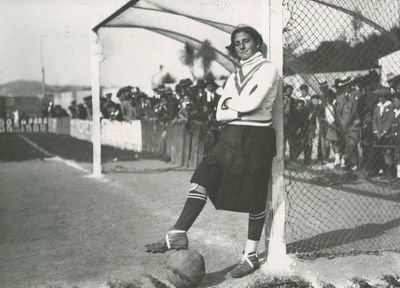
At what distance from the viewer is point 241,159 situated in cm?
399

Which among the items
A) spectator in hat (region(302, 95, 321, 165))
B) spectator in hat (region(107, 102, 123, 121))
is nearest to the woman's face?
spectator in hat (region(302, 95, 321, 165))

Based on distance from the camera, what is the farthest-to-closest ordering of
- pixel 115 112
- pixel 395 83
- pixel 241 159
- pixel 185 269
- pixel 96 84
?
pixel 115 112
pixel 96 84
pixel 395 83
pixel 241 159
pixel 185 269

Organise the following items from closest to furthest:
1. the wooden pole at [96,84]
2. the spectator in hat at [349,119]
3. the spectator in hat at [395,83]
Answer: the spectator in hat at [395,83] < the spectator in hat at [349,119] < the wooden pole at [96,84]

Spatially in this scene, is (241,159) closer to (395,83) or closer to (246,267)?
(246,267)

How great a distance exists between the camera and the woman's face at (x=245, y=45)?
13.3ft

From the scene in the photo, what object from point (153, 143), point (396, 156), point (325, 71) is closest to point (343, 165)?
point (396, 156)

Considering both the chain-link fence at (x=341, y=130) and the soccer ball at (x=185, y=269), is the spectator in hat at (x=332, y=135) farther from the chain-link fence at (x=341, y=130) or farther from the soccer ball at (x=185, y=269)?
the soccer ball at (x=185, y=269)

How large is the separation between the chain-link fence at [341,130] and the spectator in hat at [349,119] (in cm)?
2

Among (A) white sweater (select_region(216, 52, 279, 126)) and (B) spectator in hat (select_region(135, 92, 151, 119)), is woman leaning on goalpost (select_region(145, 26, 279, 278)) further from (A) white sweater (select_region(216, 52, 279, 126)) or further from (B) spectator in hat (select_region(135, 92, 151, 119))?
(B) spectator in hat (select_region(135, 92, 151, 119))

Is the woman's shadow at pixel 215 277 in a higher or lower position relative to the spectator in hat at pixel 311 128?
lower

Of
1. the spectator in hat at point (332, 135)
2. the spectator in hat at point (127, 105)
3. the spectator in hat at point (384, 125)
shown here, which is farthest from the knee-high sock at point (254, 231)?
the spectator in hat at point (127, 105)

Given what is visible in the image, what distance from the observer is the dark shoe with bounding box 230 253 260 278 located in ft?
13.0

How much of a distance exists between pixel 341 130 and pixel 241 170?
658 cm

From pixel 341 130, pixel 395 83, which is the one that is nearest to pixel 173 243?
pixel 395 83
